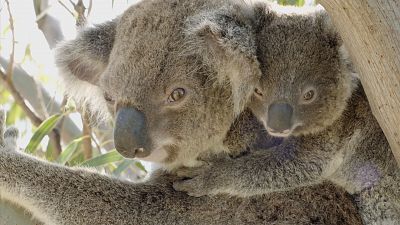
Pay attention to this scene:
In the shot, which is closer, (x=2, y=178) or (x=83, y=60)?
(x=2, y=178)

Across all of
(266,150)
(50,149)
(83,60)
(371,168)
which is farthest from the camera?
(50,149)

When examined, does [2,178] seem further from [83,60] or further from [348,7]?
[348,7]

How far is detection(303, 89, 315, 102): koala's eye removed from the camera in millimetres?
3229

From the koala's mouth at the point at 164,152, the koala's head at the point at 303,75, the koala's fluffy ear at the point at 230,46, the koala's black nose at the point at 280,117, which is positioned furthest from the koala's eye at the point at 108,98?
the koala's black nose at the point at 280,117

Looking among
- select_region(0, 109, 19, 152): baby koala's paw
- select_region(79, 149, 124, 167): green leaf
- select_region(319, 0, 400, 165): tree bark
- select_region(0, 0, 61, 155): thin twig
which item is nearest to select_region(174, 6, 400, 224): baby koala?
select_region(319, 0, 400, 165): tree bark

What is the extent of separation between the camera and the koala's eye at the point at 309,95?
3229 millimetres

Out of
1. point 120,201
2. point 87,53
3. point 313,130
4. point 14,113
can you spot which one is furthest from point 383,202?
point 14,113

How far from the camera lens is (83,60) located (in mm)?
3836

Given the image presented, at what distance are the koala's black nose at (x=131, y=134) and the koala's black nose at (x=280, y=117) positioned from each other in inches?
21.8

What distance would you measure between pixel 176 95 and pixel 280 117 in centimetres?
52

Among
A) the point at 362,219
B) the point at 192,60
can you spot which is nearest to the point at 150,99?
the point at 192,60

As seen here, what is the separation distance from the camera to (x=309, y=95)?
324 cm

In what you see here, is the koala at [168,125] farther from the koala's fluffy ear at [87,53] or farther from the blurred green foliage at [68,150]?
the blurred green foliage at [68,150]

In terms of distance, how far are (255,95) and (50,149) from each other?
228 centimetres
